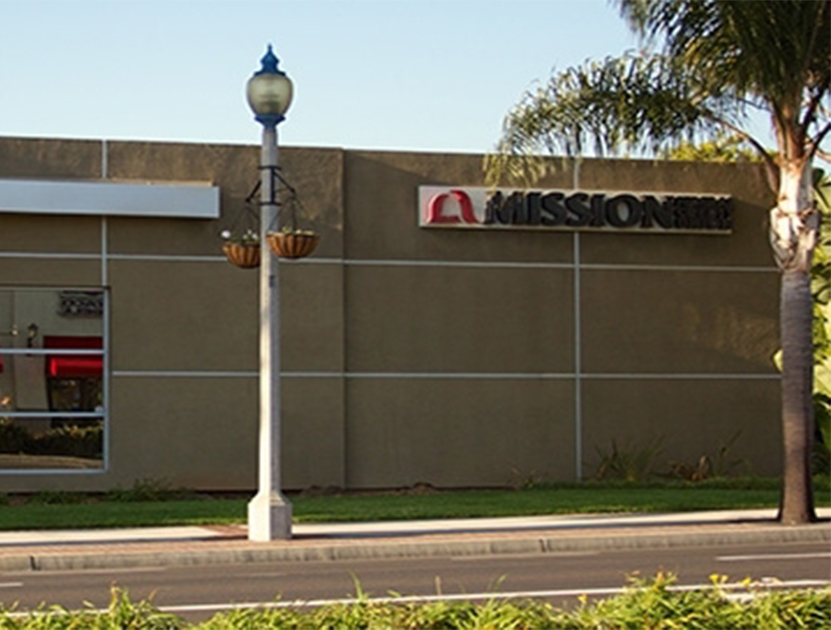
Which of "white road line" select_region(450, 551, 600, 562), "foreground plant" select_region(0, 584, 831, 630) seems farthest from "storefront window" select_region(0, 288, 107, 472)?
"foreground plant" select_region(0, 584, 831, 630)

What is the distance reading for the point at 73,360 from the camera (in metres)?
27.3

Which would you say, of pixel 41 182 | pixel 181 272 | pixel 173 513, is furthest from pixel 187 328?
pixel 173 513

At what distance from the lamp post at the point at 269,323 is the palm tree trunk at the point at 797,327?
22.4 ft

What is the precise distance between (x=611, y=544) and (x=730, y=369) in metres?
10.6

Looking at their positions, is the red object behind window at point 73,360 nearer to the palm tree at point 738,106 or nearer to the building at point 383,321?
the building at point 383,321

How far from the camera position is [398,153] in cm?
2877

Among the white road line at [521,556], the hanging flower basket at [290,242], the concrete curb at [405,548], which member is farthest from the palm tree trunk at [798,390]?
the hanging flower basket at [290,242]

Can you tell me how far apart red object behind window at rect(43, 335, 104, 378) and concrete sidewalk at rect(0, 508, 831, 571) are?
6186mm

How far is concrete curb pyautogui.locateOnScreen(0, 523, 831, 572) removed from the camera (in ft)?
60.0

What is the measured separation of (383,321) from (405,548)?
981 cm

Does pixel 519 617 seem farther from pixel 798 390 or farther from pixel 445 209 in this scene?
pixel 445 209

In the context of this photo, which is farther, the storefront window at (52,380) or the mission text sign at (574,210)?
the mission text sign at (574,210)

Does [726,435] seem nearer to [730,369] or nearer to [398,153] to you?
[730,369]

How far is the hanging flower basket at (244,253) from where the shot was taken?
20.6 meters
